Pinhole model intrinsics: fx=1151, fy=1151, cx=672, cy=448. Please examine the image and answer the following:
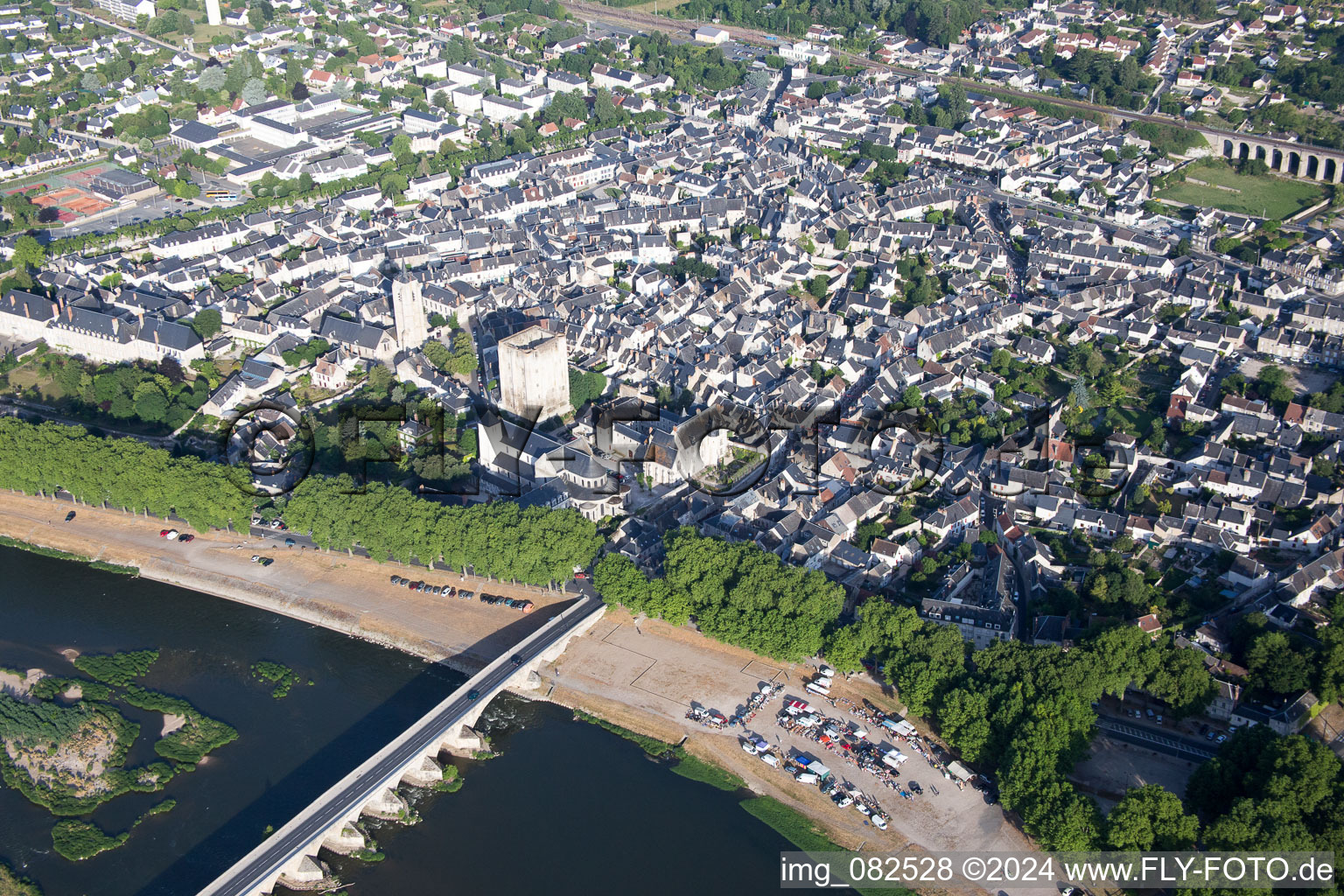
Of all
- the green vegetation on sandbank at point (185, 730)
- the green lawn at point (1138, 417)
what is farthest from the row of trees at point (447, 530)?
the green lawn at point (1138, 417)

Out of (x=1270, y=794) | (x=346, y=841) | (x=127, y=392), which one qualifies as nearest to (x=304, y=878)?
(x=346, y=841)

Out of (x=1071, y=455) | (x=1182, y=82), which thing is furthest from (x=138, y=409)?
(x=1182, y=82)

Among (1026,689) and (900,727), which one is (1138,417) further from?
(900,727)

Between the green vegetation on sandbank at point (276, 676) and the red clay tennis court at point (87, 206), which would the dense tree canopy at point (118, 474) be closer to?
the green vegetation on sandbank at point (276, 676)

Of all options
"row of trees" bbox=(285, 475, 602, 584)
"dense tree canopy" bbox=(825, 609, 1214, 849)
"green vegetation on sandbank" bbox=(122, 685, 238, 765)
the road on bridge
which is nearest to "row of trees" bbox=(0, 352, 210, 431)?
"row of trees" bbox=(285, 475, 602, 584)

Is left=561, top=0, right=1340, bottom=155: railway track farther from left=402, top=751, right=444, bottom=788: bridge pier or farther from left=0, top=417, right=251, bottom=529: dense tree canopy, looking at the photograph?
left=402, top=751, right=444, bottom=788: bridge pier

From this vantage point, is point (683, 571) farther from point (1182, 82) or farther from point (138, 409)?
point (1182, 82)
